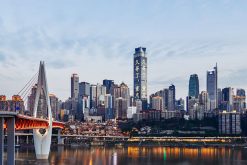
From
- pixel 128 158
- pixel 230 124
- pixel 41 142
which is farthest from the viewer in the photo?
pixel 230 124

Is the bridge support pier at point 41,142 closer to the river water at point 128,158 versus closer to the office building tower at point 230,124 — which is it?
the river water at point 128,158

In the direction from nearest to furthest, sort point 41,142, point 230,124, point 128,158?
point 41,142
point 128,158
point 230,124

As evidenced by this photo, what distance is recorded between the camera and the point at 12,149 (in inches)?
1023

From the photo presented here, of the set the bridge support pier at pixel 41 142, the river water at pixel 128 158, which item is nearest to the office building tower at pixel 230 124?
the river water at pixel 128 158

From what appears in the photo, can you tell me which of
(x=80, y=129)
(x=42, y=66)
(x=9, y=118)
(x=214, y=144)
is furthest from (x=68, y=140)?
(x=9, y=118)

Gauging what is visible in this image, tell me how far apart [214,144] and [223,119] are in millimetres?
26061

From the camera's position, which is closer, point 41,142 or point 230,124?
point 41,142

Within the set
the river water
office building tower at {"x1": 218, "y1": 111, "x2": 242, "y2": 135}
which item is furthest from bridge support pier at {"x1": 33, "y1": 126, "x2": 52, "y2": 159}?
office building tower at {"x1": 218, "y1": 111, "x2": 242, "y2": 135}

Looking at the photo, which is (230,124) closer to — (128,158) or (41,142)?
(128,158)

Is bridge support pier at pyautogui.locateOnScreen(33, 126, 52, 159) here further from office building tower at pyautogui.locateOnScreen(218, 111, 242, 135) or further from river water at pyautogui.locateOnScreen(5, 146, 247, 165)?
office building tower at pyautogui.locateOnScreen(218, 111, 242, 135)

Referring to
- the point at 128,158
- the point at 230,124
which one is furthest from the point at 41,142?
the point at 230,124

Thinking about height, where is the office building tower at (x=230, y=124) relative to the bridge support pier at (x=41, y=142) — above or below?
below

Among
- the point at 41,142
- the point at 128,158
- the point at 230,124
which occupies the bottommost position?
the point at 230,124

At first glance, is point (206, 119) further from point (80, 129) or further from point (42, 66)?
point (42, 66)
